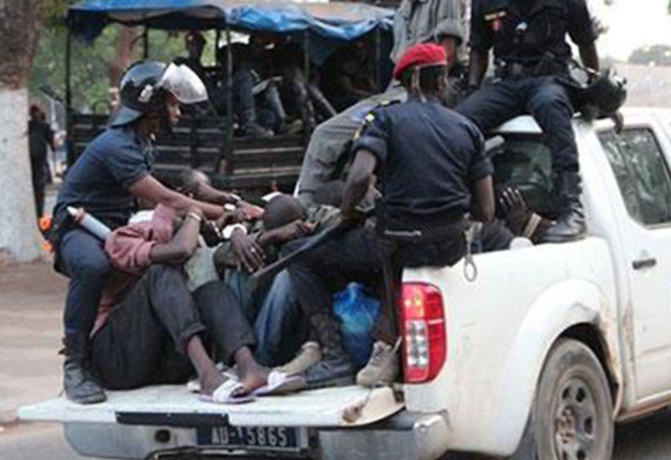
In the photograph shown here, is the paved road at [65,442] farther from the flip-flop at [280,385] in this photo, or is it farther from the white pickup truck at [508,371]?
the flip-flop at [280,385]

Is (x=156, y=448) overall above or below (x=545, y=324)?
below

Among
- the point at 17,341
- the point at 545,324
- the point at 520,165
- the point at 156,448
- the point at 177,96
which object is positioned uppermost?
the point at 177,96

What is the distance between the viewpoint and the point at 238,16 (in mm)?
15047

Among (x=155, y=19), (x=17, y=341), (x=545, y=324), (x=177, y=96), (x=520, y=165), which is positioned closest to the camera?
(x=545, y=324)

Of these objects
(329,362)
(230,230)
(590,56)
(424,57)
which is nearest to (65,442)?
(230,230)

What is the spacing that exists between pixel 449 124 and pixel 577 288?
0.94m

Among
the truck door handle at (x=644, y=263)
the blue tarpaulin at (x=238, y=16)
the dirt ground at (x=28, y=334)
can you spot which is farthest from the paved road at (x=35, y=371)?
the blue tarpaulin at (x=238, y=16)

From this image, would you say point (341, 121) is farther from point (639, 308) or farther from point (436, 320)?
point (436, 320)

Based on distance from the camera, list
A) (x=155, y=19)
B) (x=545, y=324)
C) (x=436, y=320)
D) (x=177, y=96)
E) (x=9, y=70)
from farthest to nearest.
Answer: (x=155, y=19), (x=9, y=70), (x=177, y=96), (x=545, y=324), (x=436, y=320)

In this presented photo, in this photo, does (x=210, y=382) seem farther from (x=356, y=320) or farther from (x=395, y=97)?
(x=395, y=97)

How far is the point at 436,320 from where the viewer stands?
508 centimetres

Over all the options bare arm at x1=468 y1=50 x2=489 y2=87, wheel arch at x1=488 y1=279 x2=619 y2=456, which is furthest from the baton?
bare arm at x1=468 y1=50 x2=489 y2=87

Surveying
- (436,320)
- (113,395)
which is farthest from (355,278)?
(113,395)

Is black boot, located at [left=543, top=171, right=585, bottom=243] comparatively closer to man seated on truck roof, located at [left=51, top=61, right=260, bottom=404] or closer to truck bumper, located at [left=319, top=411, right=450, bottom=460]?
truck bumper, located at [left=319, top=411, right=450, bottom=460]
